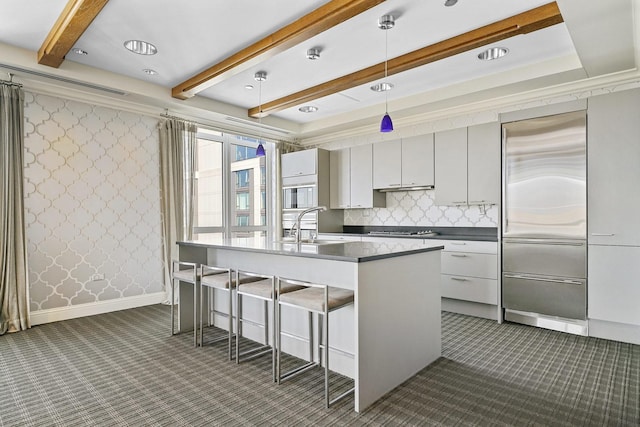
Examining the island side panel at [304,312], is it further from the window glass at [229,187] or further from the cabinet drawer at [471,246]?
the cabinet drawer at [471,246]

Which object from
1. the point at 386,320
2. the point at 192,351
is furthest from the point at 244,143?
the point at 386,320

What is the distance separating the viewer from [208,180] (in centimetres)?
557

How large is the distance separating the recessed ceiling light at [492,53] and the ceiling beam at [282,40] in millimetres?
1640

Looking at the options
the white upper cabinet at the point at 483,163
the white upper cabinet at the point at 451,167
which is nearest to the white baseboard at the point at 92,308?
the white upper cabinet at the point at 451,167

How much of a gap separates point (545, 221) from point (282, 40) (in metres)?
3.10

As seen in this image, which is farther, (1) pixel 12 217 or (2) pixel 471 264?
(2) pixel 471 264

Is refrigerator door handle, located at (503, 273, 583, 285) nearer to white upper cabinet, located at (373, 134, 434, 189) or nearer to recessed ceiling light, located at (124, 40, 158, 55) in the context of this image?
white upper cabinet, located at (373, 134, 434, 189)

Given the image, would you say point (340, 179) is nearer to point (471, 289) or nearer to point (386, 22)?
point (471, 289)

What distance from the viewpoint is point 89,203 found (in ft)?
14.0

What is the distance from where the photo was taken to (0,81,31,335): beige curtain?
3570mm

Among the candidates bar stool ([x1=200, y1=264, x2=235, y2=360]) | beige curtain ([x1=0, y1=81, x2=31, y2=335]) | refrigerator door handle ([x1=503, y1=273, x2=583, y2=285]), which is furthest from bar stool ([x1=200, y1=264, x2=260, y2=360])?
refrigerator door handle ([x1=503, y1=273, x2=583, y2=285])

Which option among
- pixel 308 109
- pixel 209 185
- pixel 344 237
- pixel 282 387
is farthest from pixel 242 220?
pixel 282 387

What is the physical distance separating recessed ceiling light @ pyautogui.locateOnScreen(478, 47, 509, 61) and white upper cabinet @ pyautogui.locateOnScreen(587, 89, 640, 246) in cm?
96

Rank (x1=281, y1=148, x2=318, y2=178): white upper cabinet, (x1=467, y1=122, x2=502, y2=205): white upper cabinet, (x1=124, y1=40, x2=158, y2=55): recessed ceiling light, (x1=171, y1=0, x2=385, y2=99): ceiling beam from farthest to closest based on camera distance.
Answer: (x1=281, y1=148, x2=318, y2=178): white upper cabinet
(x1=467, y1=122, x2=502, y2=205): white upper cabinet
(x1=124, y1=40, x2=158, y2=55): recessed ceiling light
(x1=171, y1=0, x2=385, y2=99): ceiling beam
